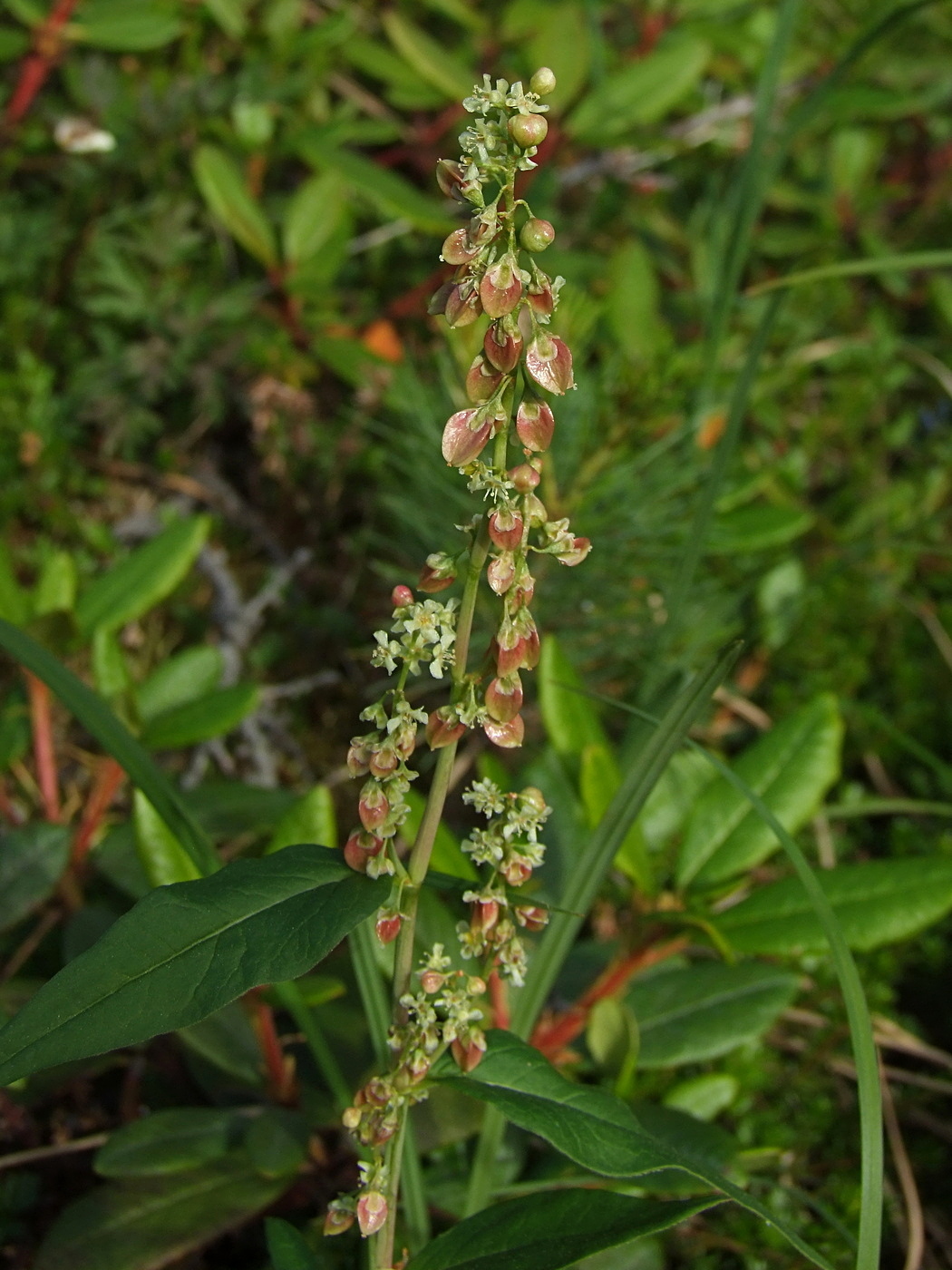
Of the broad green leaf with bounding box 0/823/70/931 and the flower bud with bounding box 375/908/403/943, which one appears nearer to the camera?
the flower bud with bounding box 375/908/403/943

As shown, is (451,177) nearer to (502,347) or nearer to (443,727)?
(502,347)

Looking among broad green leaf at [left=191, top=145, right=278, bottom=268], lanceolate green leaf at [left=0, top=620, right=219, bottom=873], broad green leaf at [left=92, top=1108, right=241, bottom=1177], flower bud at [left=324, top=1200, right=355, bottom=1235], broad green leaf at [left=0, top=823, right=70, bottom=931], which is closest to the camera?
flower bud at [left=324, top=1200, right=355, bottom=1235]

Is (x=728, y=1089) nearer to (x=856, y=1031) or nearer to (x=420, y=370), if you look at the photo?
(x=856, y=1031)

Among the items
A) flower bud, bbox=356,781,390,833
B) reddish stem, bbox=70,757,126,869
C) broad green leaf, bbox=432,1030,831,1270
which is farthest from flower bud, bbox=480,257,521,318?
reddish stem, bbox=70,757,126,869

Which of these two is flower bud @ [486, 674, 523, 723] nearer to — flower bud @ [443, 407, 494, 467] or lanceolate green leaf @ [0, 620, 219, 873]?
flower bud @ [443, 407, 494, 467]

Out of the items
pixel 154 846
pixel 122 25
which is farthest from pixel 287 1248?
pixel 122 25

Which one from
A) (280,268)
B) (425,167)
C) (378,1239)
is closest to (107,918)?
(378,1239)

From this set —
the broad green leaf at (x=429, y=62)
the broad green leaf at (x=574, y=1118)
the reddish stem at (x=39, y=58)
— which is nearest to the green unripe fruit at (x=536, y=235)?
the broad green leaf at (x=574, y=1118)

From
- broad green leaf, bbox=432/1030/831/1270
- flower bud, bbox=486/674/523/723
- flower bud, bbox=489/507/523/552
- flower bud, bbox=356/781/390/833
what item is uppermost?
flower bud, bbox=489/507/523/552
